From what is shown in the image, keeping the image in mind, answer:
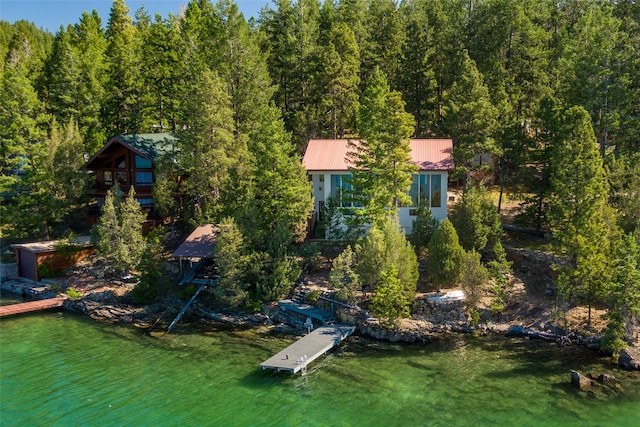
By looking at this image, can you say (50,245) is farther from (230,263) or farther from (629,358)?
(629,358)

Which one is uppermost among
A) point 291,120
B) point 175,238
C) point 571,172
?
point 291,120

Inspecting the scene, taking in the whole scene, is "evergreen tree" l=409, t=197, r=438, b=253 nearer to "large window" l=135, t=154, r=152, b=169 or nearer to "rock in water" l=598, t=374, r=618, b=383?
"rock in water" l=598, t=374, r=618, b=383

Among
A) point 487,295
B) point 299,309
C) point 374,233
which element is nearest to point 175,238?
point 299,309

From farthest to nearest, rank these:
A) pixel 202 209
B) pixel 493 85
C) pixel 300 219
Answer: pixel 493 85, pixel 202 209, pixel 300 219

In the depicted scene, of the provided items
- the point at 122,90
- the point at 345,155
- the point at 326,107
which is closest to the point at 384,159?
the point at 345,155

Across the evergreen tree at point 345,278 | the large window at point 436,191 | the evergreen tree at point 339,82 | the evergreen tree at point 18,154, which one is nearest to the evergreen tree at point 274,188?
the evergreen tree at point 345,278

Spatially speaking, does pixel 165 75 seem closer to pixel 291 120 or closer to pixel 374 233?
pixel 291 120

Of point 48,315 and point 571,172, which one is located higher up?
point 571,172
